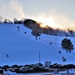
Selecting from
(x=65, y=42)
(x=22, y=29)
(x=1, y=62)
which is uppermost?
(x=22, y=29)

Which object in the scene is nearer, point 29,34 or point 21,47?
point 21,47

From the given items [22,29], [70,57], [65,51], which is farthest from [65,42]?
[22,29]

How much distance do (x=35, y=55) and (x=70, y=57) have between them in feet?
36.0

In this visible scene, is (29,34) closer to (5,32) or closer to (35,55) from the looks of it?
(5,32)

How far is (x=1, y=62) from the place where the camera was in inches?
3809

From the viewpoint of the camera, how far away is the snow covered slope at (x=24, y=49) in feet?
337

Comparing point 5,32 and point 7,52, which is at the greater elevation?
point 5,32

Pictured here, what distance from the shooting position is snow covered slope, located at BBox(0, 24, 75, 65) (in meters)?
103

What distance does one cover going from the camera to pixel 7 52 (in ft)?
360

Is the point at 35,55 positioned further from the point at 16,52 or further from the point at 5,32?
the point at 5,32

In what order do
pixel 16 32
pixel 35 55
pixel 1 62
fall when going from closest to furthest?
pixel 1 62 < pixel 35 55 < pixel 16 32

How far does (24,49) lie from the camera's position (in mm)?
115938

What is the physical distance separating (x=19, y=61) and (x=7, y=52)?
10782mm

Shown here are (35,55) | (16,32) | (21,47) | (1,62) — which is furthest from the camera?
(16,32)
